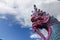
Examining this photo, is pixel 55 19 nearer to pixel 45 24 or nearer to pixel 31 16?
pixel 45 24

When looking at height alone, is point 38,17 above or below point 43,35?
above

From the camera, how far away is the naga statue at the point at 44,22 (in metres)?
36.6

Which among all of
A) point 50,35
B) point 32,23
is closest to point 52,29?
point 50,35

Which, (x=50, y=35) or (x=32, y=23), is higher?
(x=32, y=23)

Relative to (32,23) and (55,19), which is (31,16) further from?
(55,19)

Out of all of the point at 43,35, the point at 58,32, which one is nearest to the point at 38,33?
the point at 43,35

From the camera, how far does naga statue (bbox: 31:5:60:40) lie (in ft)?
120

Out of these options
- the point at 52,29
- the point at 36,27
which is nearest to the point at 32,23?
the point at 36,27

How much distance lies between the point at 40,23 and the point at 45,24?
101cm

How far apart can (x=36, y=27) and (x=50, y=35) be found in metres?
2.95

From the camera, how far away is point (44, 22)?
36969 millimetres

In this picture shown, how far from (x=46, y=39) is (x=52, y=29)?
2.15 metres

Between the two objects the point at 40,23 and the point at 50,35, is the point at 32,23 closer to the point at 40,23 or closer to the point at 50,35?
the point at 40,23

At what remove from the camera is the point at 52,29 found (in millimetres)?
36812
